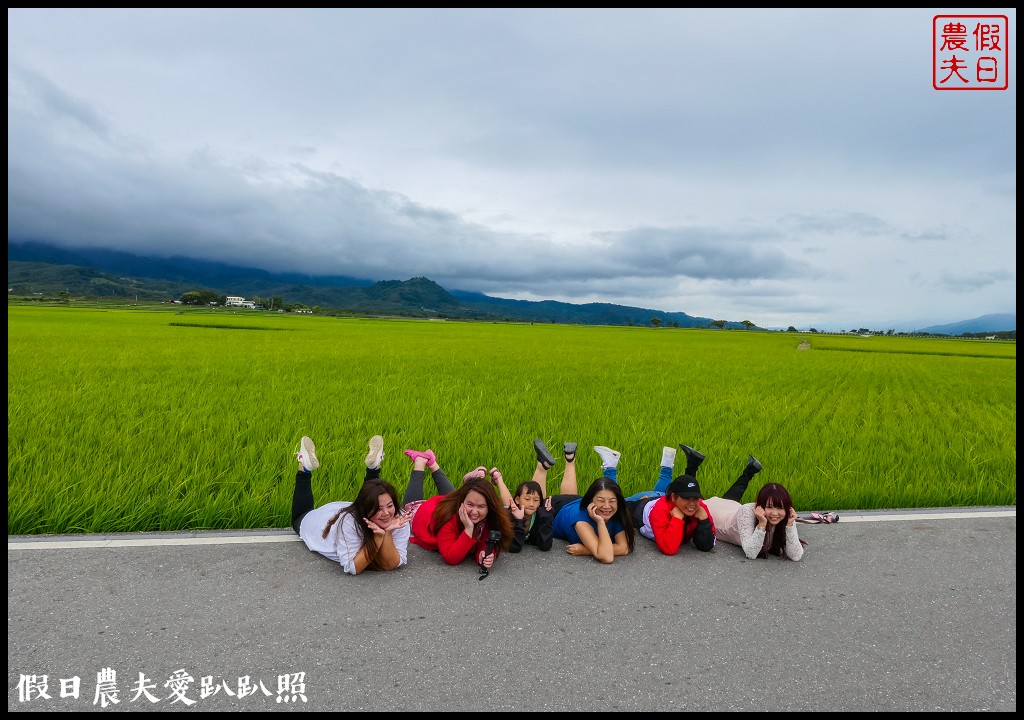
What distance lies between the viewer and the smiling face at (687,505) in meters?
3.83

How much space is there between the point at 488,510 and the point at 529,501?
Result: 0.42 meters

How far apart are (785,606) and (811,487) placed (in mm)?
2694

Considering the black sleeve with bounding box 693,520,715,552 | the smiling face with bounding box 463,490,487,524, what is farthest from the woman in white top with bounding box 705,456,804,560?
the smiling face with bounding box 463,490,487,524

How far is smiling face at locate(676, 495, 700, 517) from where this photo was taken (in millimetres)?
3832

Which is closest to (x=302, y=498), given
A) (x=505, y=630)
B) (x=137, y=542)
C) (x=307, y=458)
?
(x=307, y=458)

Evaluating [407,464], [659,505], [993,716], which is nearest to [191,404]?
[407,464]

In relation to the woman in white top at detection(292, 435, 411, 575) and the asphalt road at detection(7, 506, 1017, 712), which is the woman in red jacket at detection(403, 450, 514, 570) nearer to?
the asphalt road at detection(7, 506, 1017, 712)

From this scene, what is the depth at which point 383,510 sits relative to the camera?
11.3ft

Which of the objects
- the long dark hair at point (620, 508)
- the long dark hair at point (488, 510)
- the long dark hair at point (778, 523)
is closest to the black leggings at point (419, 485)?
the long dark hair at point (488, 510)

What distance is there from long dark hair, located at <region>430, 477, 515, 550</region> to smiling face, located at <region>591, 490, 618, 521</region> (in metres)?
0.63

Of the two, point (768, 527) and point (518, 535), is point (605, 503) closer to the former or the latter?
point (518, 535)

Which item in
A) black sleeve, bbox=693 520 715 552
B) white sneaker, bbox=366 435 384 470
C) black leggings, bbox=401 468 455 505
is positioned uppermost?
white sneaker, bbox=366 435 384 470

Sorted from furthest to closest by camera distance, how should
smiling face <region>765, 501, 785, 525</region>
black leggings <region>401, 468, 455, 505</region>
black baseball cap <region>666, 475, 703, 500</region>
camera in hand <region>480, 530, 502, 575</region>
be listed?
Result: black leggings <region>401, 468, 455, 505</region> < black baseball cap <region>666, 475, 703, 500</region> < smiling face <region>765, 501, 785, 525</region> < camera in hand <region>480, 530, 502, 575</region>

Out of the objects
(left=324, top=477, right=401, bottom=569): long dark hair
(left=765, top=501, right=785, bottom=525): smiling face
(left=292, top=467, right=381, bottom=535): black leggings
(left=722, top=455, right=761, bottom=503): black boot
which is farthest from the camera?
(left=722, top=455, right=761, bottom=503): black boot
